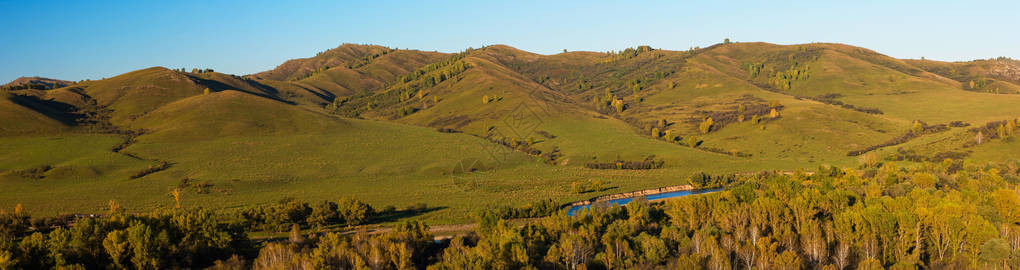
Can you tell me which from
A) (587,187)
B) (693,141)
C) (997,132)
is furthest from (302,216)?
(997,132)

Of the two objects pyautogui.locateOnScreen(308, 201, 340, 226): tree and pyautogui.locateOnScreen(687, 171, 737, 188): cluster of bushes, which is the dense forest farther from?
pyautogui.locateOnScreen(687, 171, 737, 188): cluster of bushes

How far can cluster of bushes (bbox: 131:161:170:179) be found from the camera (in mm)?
118769

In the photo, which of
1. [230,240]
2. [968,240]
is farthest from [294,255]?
[968,240]

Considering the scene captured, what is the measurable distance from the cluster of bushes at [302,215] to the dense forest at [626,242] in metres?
8.82

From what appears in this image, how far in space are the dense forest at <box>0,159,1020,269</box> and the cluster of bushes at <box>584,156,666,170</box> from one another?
79759 millimetres

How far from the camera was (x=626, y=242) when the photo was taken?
5409 centimetres

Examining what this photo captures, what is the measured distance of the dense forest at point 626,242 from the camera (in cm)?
4769

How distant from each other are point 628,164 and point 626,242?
104m

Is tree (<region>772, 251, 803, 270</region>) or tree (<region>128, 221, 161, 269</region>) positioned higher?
tree (<region>128, 221, 161, 269</region>)

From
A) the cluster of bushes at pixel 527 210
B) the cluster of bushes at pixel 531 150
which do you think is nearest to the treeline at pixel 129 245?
the cluster of bushes at pixel 527 210

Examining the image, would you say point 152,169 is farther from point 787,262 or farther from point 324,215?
point 787,262

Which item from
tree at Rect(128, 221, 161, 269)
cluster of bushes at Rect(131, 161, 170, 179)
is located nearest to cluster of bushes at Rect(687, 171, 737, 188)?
tree at Rect(128, 221, 161, 269)

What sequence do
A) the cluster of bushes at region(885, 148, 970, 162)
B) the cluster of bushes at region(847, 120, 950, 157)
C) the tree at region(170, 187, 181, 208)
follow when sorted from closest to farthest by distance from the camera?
1. the tree at region(170, 187, 181, 208)
2. the cluster of bushes at region(885, 148, 970, 162)
3. the cluster of bushes at region(847, 120, 950, 157)

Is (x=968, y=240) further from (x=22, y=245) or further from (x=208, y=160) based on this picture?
(x=208, y=160)
